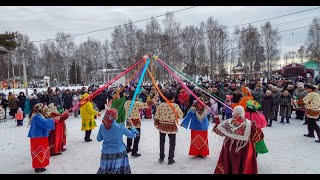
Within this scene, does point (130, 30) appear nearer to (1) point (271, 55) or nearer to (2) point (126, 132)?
(1) point (271, 55)

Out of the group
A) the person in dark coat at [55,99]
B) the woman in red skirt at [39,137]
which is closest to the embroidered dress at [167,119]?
the woman in red skirt at [39,137]

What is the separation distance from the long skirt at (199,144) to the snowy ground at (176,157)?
0.16m

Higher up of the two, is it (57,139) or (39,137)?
(39,137)

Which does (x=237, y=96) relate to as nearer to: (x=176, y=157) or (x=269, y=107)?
(x=269, y=107)

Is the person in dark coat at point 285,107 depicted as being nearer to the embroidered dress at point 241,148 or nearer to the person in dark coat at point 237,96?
the person in dark coat at point 237,96

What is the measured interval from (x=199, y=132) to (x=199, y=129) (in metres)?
0.08

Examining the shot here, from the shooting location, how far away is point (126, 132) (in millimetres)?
5160

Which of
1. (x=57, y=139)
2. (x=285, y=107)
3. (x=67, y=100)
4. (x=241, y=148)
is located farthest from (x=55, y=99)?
(x=241, y=148)

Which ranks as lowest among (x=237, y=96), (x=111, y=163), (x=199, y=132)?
(x=111, y=163)

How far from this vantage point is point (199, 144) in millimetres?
7168

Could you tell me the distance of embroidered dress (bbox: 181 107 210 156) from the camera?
7129mm

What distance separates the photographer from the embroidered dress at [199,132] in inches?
281

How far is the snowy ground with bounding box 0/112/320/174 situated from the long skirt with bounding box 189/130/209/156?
0.52 feet
